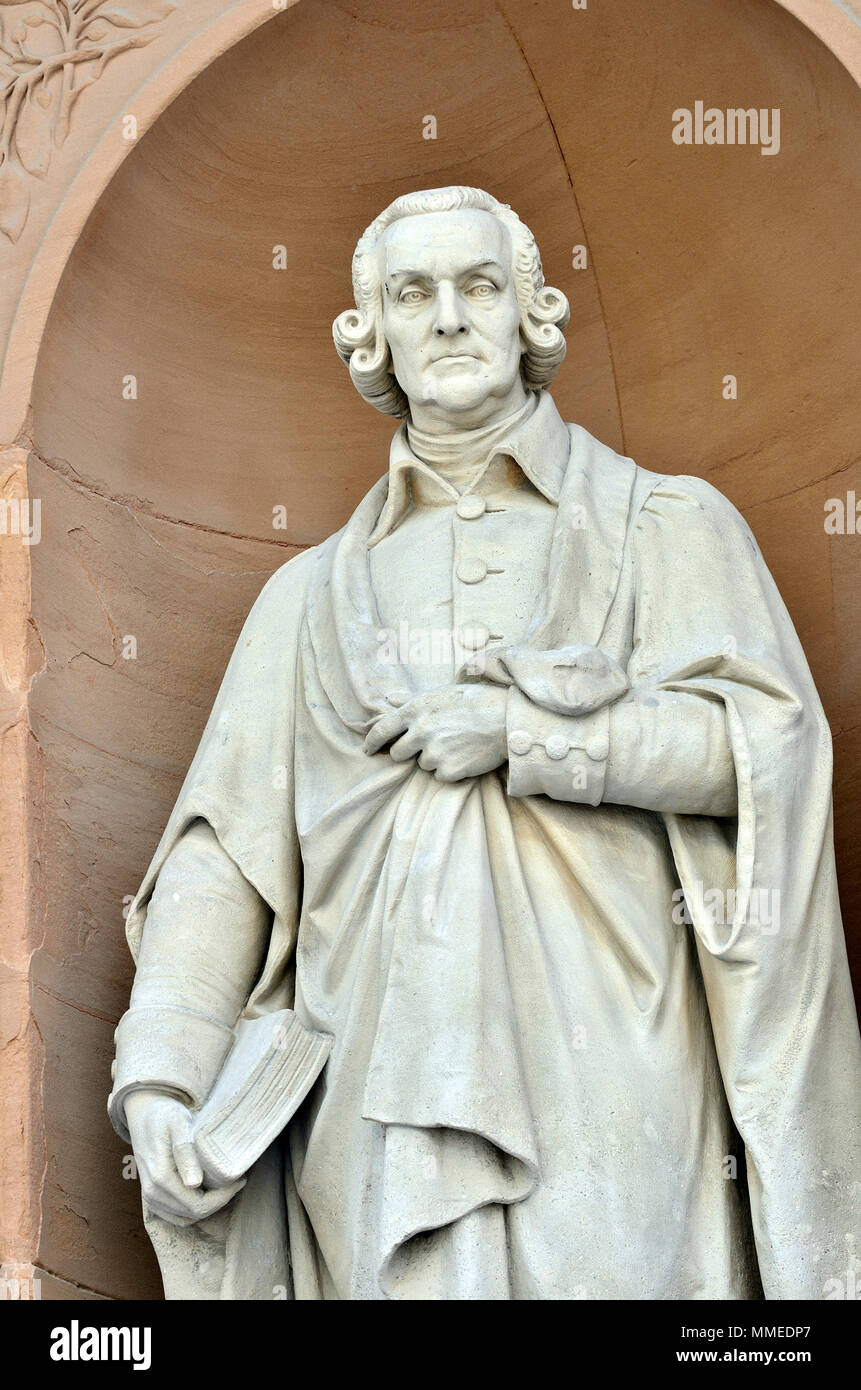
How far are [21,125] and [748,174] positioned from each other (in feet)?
4.88

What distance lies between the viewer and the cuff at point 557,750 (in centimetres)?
491

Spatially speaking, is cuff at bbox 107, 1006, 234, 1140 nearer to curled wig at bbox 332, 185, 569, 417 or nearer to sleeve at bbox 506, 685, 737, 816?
sleeve at bbox 506, 685, 737, 816

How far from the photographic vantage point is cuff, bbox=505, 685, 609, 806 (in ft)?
16.1

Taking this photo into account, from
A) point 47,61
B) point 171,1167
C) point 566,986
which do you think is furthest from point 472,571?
point 47,61

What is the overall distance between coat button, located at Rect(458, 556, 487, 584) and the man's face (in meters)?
0.30

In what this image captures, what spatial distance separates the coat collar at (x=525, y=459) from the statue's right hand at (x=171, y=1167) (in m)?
1.19

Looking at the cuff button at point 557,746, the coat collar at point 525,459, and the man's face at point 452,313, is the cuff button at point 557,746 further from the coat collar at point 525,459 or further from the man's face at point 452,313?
the man's face at point 452,313

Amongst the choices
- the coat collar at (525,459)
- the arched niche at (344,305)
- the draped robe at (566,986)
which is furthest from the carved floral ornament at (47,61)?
the draped robe at (566,986)

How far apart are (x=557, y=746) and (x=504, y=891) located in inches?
10.6

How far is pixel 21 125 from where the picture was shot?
614 cm

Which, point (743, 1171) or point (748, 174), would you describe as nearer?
point (743, 1171)

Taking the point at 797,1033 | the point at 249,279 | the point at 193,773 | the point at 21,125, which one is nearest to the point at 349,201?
the point at 249,279

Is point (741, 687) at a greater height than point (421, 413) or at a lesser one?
lesser
